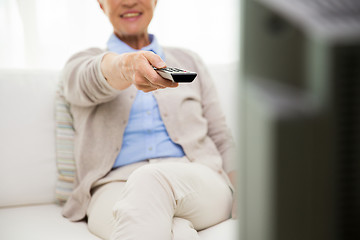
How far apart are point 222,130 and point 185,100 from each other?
0.16 meters

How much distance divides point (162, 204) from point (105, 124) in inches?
15.8

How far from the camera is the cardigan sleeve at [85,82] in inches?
40.1

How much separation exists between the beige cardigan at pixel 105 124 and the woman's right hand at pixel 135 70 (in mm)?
68

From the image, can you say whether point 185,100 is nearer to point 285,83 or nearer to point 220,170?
point 220,170

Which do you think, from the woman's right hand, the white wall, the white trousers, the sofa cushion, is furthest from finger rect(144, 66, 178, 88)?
the white wall

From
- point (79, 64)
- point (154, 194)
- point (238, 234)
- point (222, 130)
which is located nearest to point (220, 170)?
point (222, 130)

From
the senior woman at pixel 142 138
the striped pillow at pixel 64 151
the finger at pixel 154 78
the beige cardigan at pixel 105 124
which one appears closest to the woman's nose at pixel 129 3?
the senior woman at pixel 142 138

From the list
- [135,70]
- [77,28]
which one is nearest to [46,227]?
[135,70]

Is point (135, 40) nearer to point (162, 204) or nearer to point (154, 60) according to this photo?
point (154, 60)

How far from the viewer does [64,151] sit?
1240 mm

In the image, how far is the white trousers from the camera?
779 millimetres

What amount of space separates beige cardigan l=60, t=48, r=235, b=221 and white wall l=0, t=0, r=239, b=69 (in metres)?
0.42

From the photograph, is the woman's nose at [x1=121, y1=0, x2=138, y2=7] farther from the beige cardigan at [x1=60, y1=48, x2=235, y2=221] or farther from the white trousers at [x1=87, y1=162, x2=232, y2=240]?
the white trousers at [x1=87, y1=162, x2=232, y2=240]

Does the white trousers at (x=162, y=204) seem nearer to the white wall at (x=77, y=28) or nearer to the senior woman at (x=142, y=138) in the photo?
the senior woman at (x=142, y=138)
